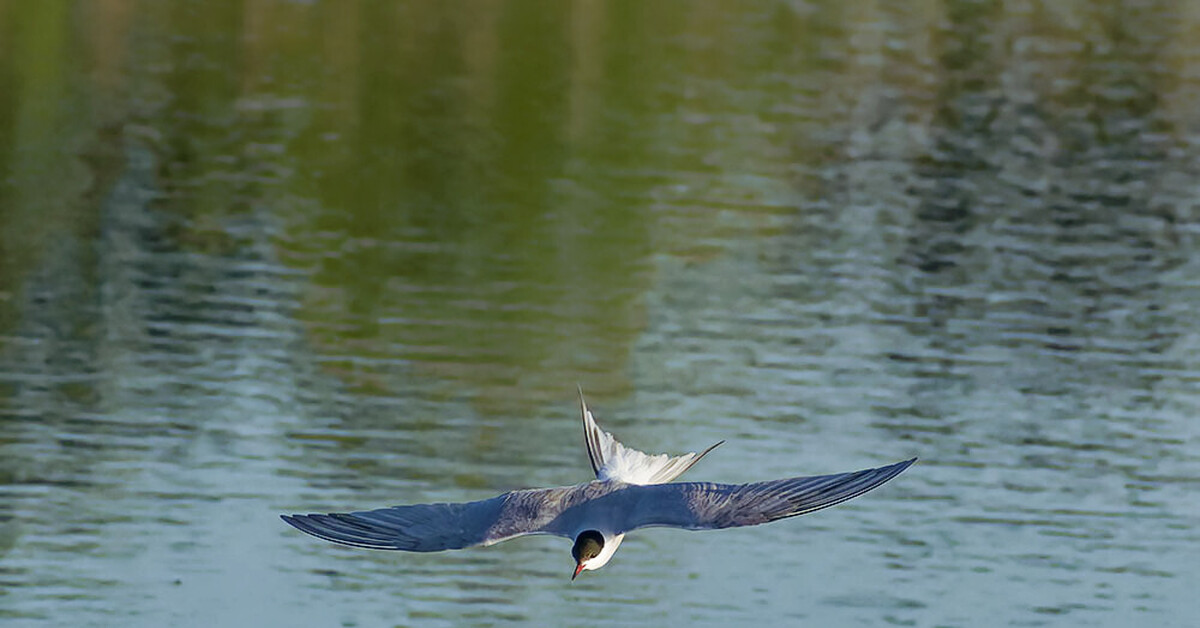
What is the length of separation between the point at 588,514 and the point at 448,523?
0.65 m

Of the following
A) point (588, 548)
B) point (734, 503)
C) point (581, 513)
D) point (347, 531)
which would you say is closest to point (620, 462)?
point (581, 513)

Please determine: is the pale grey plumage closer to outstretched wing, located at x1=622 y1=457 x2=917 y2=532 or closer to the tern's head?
outstretched wing, located at x1=622 y1=457 x2=917 y2=532

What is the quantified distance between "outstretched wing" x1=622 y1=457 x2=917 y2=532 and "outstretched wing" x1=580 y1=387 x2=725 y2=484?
58 centimetres

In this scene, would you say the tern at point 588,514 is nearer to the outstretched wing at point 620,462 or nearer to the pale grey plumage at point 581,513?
the pale grey plumage at point 581,513

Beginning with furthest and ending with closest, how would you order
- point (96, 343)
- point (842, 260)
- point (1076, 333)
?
point (842, 260), point (1076, 333), point (96, 343)

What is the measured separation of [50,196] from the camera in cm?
2361

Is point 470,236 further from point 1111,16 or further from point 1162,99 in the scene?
point 1111,16

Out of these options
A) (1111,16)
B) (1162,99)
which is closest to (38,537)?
(1162,99)

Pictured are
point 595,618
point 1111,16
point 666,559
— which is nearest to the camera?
point 595,618

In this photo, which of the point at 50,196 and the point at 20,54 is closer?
the point at 50,196

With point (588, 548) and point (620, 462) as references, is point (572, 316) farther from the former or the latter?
point (588, 548)

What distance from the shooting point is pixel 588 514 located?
9.91 meters

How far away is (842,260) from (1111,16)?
832 inches

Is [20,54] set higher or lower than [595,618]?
higher
